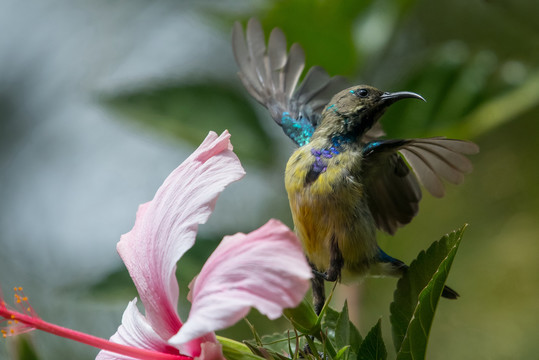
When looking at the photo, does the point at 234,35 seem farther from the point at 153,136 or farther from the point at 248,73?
the point at 153,136

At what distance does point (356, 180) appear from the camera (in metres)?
1.45

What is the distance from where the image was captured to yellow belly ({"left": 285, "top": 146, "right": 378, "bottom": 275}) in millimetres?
1406

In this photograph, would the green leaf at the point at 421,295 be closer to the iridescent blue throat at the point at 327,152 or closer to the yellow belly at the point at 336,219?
the yellow belly at the point at 336,219

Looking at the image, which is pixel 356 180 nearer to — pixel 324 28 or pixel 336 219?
pixel 336 219

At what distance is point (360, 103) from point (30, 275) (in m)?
2.12

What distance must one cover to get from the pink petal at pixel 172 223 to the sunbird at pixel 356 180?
32cm

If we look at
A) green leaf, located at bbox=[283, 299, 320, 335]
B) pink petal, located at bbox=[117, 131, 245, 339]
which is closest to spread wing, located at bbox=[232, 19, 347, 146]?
pink petal, located at bbox=[117, 131, 245, 339]

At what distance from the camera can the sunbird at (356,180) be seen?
141 centimetres

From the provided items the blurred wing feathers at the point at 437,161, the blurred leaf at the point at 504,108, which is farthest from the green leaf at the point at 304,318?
the blurred leaf at the point at 504,108

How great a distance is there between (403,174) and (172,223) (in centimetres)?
64

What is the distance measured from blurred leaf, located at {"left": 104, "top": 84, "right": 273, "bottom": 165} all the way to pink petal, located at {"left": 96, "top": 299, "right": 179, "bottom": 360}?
3.29 ft

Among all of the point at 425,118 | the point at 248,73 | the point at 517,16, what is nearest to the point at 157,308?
the point at 248,73

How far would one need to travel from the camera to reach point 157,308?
1.15m

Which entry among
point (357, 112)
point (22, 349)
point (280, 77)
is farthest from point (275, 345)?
point (280, 77)
